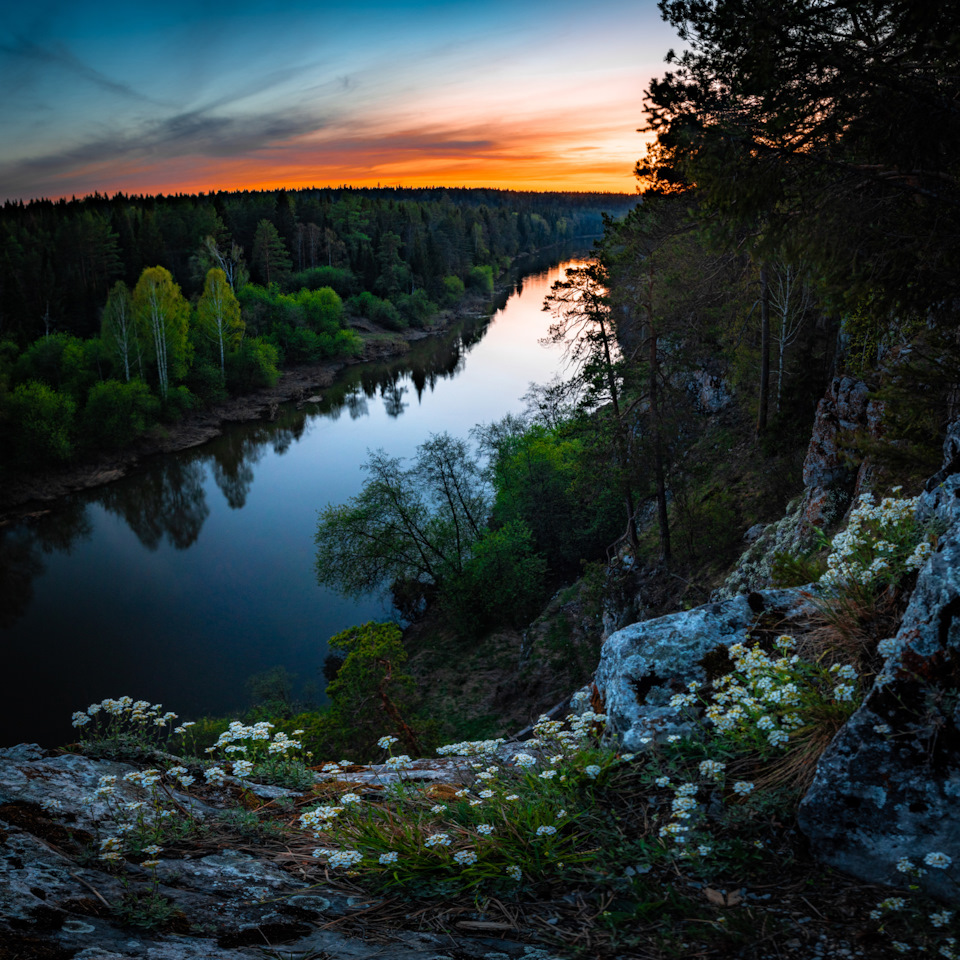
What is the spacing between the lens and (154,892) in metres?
2.58

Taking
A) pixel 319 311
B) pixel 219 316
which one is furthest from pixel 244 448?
pixel 319 311

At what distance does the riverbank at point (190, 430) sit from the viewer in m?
38.3

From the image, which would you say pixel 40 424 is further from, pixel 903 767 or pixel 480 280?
pixel 480 280

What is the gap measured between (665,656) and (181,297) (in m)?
60.0

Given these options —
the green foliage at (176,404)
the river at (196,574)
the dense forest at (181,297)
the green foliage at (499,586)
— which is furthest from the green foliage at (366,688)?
the green foliage at (176,404)

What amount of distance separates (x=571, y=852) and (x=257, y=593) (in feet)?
94.2

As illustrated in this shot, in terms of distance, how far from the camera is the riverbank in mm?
38281

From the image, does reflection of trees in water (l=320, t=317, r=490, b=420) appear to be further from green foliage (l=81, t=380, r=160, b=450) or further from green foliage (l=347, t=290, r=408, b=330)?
green foliage (l=81, t=380, r=160, b=450)

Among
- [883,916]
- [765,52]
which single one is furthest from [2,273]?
[883,916]

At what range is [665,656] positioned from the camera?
13.8 ft

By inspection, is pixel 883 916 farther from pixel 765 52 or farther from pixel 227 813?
pixel 765 52

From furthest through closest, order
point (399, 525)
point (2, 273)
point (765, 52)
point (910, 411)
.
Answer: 1. point (2, 273)
2. point (399, 525)
3. point (910, 411)
4. point (765, 52)

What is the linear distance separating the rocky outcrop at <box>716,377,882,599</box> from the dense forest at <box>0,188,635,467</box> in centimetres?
4115

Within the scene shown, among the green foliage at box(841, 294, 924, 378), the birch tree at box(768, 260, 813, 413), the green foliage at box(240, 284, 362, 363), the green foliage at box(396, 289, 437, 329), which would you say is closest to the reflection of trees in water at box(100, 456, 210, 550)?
the green foliage at box(240, 284, 362, 363)
